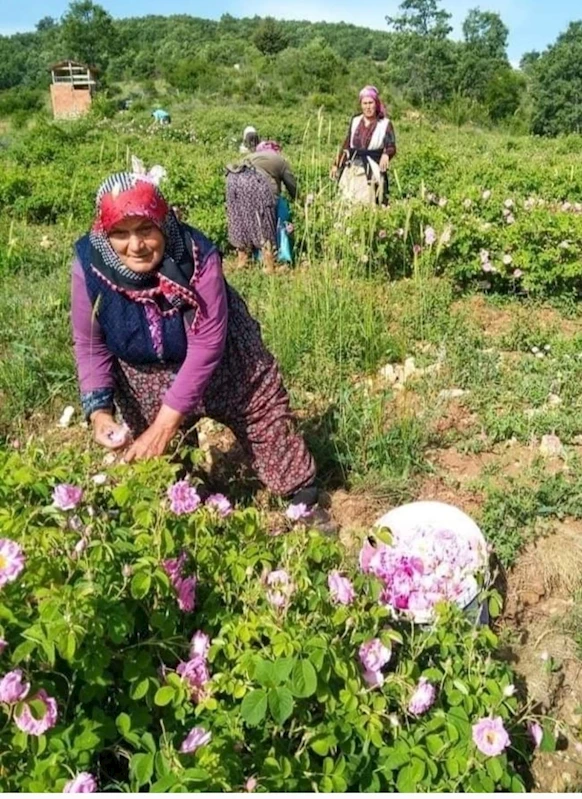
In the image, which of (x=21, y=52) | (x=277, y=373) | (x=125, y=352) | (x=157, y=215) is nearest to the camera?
(x=157, y=215)

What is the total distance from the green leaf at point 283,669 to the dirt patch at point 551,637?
930mm

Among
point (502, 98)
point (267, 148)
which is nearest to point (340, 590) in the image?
point (267, 148)

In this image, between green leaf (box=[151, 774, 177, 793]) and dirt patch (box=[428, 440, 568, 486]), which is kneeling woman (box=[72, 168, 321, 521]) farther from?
green leaf (box=[151, 774, 177, 793])

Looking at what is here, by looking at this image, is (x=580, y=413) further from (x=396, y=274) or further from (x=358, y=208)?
(x=396, y=274)

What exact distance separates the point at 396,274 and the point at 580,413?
2.33 meters

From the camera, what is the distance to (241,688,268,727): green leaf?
131cm

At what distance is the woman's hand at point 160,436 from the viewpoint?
7.76ft

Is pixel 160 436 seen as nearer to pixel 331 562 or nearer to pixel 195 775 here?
pixel 331 562

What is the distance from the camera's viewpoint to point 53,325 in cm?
434

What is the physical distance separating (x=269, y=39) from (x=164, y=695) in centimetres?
7005

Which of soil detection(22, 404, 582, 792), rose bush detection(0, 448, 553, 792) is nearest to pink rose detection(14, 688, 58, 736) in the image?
rose bush detection(0, 448, 553, 792)

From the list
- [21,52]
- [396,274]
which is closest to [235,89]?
[396,274]

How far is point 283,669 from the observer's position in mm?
1334

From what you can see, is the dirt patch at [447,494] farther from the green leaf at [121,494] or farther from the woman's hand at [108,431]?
the green leaf at [121,494]
